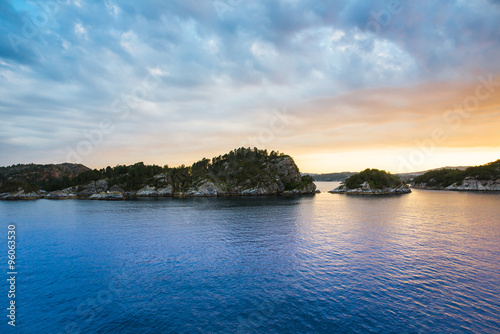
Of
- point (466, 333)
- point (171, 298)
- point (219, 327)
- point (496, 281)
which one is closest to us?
point (466, 333)

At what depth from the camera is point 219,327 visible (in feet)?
83.3

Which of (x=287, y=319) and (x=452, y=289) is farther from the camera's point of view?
(x=452, y=289)

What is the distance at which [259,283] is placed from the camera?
3628 centimetres

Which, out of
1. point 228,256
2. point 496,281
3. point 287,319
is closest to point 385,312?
point 287,319

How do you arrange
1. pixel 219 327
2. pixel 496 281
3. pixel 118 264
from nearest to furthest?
pixel 219 327 < pixel 496 281 < pixel 118 264

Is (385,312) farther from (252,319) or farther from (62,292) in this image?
(62,292)

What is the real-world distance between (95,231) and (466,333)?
86969mm

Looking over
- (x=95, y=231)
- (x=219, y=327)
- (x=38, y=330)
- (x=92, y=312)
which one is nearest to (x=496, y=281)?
(x=219, y=327)

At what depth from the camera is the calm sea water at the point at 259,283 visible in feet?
85.7

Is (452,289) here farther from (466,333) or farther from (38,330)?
(38,330)

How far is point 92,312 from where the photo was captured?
2847cm

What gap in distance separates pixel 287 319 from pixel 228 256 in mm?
24233

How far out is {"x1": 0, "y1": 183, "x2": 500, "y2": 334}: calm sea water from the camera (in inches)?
1028

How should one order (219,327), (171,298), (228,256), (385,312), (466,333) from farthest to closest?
(228,256), (171,298), (385,312), (219,327), (466,333)
